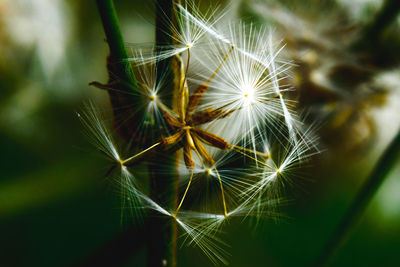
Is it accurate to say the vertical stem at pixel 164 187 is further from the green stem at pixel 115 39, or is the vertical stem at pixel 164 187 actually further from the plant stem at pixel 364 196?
the plant stem at pixel 364 196

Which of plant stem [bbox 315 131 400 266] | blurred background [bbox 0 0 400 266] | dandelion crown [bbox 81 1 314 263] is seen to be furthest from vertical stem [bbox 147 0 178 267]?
blurred background [bbox 0 0 400 266]

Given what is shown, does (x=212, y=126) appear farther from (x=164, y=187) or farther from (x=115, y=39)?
(x=115, y=39)

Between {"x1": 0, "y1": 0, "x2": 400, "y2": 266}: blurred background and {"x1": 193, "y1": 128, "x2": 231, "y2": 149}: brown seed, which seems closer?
{"x1": 193, "y1": 128, "x2": 231, "y2": 149}: brown seed

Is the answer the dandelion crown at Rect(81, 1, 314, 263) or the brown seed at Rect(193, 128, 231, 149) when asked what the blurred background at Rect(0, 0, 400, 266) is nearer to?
the dandelion crown at Rect(81, 1, 314, 263)

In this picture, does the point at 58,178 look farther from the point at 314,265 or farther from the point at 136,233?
the point at 314,265

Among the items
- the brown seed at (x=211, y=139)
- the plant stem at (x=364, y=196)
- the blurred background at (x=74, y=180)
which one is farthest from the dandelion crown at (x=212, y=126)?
the blurred background at (x=74, y=180)

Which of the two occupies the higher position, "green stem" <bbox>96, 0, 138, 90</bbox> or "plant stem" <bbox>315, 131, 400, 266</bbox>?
"green stem" <bbox>96, 0, 138, 90</bbox>

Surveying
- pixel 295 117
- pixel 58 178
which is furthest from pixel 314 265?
pixel 58 178
